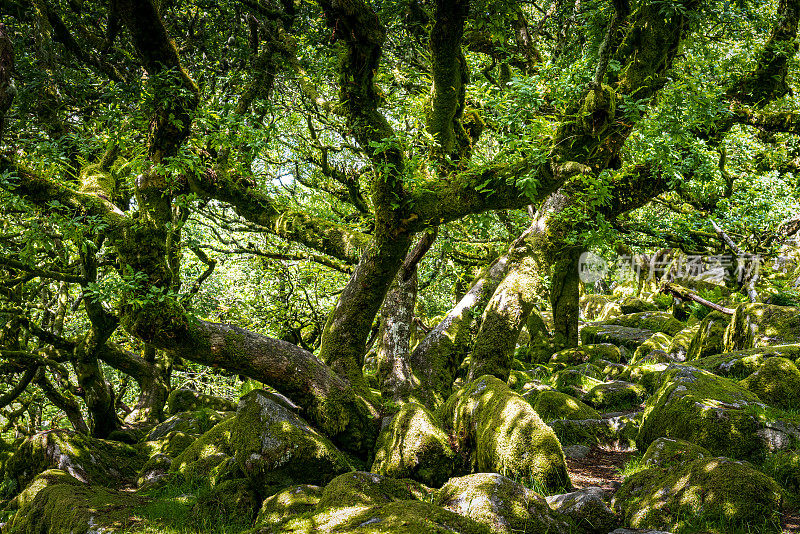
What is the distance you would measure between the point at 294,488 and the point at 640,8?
858 cm

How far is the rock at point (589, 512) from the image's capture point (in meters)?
4.15

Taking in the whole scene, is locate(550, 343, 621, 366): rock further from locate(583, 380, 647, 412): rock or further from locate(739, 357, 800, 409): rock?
locate(739, 357, 800, 409): rock

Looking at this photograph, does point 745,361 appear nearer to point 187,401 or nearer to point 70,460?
point 70,460

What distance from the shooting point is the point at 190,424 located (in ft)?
35.7

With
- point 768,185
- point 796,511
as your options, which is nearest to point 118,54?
point 796,511

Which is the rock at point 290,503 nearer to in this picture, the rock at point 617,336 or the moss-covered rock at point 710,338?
the moss-covered rock at point 710,338

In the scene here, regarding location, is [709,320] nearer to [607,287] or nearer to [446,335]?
[446,335]

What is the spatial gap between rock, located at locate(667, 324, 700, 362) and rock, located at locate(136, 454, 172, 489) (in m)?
11.7

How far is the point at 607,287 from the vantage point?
3478cm

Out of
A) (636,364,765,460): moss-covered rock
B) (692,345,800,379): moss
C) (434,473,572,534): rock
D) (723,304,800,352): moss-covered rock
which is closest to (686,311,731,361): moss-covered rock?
(723,304,800,352): moss-covered rock

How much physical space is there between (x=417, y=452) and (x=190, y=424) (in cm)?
724

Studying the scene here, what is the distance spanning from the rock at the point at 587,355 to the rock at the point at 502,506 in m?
10.1

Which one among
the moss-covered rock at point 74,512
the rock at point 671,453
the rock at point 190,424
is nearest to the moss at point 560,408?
the rock at point 671,453

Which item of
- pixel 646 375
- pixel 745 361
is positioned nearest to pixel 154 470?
pixel 646 375
